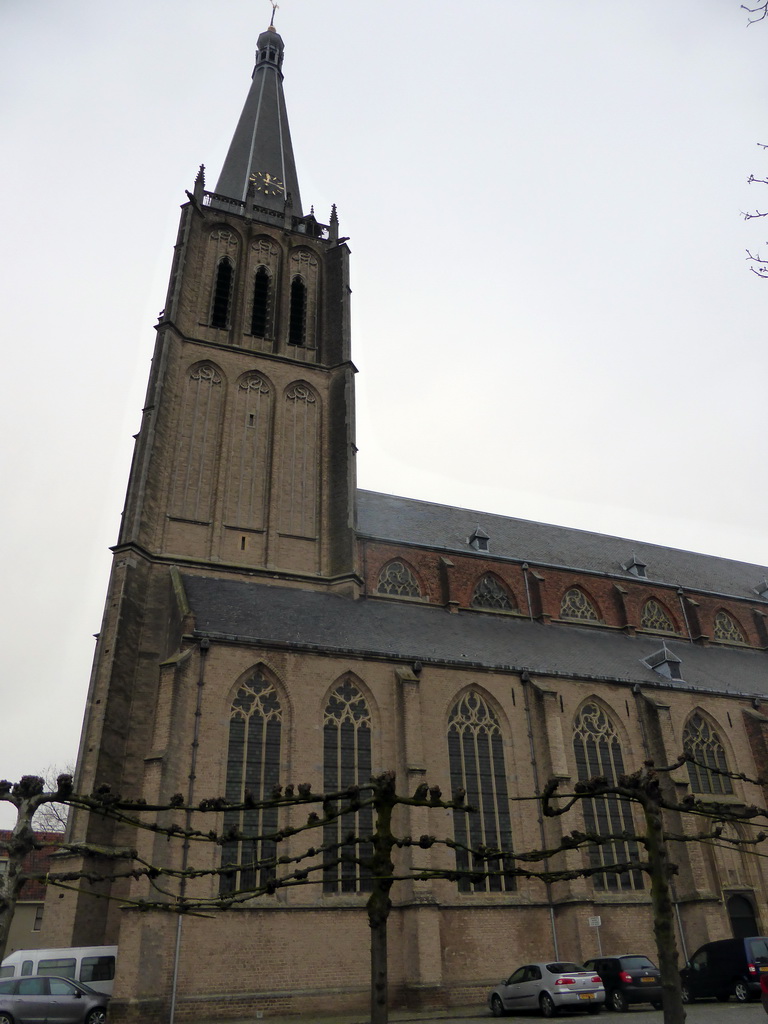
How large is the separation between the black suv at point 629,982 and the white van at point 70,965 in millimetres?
10445

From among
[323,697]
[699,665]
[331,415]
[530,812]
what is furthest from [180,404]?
[699,665]

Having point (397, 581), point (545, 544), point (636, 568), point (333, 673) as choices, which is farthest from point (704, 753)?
point (333, 673)

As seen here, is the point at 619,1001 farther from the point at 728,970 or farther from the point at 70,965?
the point at 70,965

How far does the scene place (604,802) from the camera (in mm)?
23000

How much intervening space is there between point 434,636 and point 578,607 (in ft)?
28.2

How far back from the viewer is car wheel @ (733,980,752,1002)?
16500mm

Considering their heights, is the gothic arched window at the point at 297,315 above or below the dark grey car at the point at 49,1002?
above

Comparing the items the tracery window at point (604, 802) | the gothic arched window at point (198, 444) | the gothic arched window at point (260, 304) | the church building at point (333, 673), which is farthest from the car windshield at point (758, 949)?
the gothic arched window at point (260, 304)

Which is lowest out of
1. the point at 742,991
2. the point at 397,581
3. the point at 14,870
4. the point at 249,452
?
the point at 742,991

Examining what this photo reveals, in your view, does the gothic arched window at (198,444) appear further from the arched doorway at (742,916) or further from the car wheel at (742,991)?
the arched doorway at (742,916)

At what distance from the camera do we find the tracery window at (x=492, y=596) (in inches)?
1136

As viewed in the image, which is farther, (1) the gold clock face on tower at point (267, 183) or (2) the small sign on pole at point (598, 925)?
(1) the gold clock face on tower at point (267, 183)

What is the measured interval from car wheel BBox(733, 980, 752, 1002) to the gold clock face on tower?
1260 inches

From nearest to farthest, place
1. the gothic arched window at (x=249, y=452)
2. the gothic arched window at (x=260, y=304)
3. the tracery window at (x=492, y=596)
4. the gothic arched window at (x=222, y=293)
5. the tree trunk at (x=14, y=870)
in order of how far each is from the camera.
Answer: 1. the tree trunk at (x=14, y=870)
2. the gothic arched window at (x=249, y=452)
3. the tracery window at (x=492, y=596)
4. the gothic arched window at (x=222, y=293)
5. the gothic arched window at (x=260, y=304)
